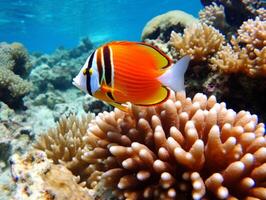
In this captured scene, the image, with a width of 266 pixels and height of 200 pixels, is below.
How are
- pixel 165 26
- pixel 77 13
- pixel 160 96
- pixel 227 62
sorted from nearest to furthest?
1. pixel 160 96
2. pixel 227 62
3. pixel 165 26
4. pixel 77 13

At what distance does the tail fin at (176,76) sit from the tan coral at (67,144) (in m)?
2.19

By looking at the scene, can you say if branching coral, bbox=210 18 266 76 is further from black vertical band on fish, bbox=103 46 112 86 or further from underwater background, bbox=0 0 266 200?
black vertical band on fish, bbox=103 46 112 86

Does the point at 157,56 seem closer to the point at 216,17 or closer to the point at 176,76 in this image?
the point at 176,76

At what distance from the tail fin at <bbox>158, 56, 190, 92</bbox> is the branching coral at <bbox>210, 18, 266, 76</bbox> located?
2.10 m

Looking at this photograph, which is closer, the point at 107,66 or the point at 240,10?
the point at 107,66

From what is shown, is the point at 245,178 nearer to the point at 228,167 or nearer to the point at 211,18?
the point at 228,167

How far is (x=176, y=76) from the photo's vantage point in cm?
222

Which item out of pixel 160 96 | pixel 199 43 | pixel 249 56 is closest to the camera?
pixel 160 96

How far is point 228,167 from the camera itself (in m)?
2.40

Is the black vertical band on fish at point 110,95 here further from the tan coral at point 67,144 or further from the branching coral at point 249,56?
the branching coral at point 249,56

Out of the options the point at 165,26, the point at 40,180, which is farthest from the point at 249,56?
the point at 165,26

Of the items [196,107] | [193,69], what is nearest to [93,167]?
[196,107]

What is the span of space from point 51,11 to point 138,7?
52.4 ft

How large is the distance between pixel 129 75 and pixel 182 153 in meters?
0.76
